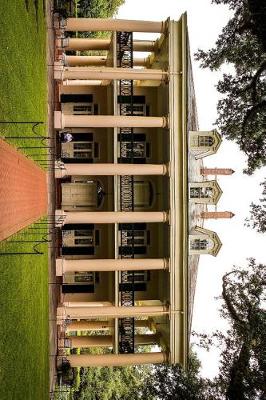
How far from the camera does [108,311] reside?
Result: 32.8 metres

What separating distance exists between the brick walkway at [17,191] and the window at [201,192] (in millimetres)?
13047

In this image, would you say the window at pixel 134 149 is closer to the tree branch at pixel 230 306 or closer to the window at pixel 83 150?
the window at pixel 83 150

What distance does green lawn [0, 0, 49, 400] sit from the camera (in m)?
17.8

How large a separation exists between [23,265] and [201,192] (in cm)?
1723

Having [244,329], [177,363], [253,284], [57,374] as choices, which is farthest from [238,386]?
[57,374]

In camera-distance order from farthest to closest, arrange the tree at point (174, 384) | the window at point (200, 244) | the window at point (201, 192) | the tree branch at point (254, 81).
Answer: the window at point (201, 192), the window at point (200, 244), the tree at point (174, 384), the tree branch at point (254, 81)

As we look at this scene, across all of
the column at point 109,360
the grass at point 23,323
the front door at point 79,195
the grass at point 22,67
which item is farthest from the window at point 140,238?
the grass at point 22,67

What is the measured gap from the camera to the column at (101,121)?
3147cm

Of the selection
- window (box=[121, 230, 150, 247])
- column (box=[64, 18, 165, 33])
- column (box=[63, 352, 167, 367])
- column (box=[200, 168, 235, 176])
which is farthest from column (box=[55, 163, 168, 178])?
column (box=[63, 352, 167, 367])

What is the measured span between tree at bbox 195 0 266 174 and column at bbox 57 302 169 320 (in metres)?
10.3

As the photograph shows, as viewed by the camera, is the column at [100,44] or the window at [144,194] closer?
the column at [100,44]

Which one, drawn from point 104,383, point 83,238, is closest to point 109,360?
point 83,238

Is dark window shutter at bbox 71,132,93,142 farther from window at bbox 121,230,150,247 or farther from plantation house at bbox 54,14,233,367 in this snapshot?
window at bbox 121,230,150,247

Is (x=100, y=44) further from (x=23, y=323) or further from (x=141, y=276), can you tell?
(x=23, y=323)
